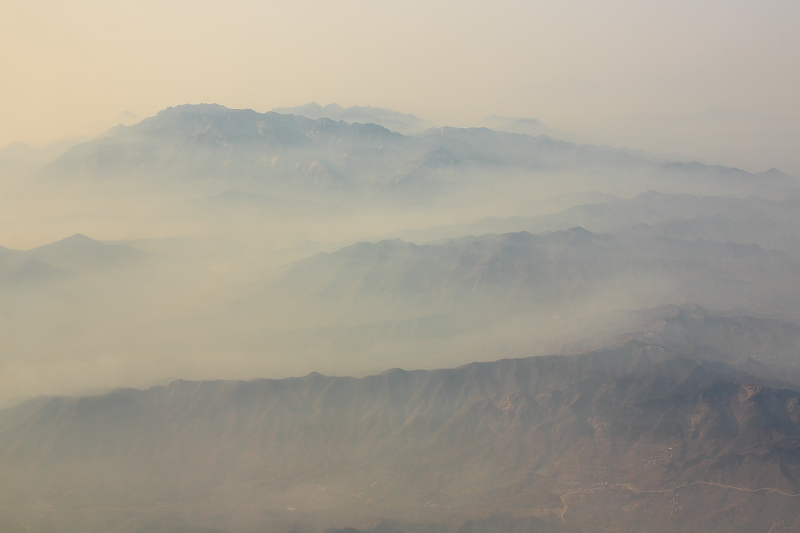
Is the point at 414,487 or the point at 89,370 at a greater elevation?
the point at 89,370

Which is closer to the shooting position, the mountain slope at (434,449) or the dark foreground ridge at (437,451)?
the dark foreground ridge at (437,451)

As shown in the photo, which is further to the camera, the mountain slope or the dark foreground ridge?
the mountain slope

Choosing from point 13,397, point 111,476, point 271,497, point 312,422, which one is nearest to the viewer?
point 271,497

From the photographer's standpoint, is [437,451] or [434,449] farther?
[434,449]

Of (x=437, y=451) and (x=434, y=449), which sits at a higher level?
(x=434, y=449)

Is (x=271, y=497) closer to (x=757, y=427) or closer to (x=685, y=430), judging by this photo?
(x=685, y=430)

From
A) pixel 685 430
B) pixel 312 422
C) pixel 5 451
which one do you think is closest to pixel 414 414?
pixel 312 422

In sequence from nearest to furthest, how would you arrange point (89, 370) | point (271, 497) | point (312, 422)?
point (271, 497) < point (312, 422) < point (89, 370)

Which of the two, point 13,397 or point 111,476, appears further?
point 13,397
